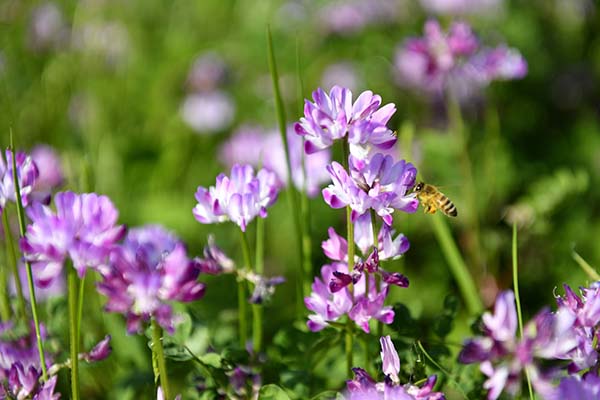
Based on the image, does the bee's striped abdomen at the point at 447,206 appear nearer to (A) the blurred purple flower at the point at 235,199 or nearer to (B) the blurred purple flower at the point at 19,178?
(A) the blurred purple flower at the point at 235,199

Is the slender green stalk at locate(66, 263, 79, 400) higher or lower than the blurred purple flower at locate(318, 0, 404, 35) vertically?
lower

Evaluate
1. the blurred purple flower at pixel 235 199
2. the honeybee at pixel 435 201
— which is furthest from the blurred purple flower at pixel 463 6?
the blurred purple flower at pixel 235 199

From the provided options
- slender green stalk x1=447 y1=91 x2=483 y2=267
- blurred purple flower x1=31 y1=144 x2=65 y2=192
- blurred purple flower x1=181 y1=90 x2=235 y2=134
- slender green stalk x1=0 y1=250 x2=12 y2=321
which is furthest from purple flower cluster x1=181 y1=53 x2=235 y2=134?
slender green stalk x1=0 y1=250 x2=12 y2=321

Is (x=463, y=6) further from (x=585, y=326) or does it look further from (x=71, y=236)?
(x=71, y=236)

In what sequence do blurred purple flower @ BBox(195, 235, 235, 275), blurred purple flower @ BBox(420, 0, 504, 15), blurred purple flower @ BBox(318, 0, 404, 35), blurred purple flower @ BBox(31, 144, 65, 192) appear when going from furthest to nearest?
blurred purple flower @ BBox(318, 0, 404, 35), blurred purple flower @ BBox(420, 0, 504, 15), blurred purple flower @ BBox(31, 144, 65, 192), blurred purple flower @ BBox(195, 235, 235, 275)

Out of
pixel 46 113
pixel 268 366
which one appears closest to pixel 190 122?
pixel 46 113

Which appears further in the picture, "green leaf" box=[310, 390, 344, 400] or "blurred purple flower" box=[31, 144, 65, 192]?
"blurred purple flower" box=[31, 144, 65, 192]

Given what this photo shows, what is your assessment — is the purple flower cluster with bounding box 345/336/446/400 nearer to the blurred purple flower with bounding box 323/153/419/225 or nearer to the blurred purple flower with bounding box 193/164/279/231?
the blurred purple flower with bounding box 323/153/419/225
